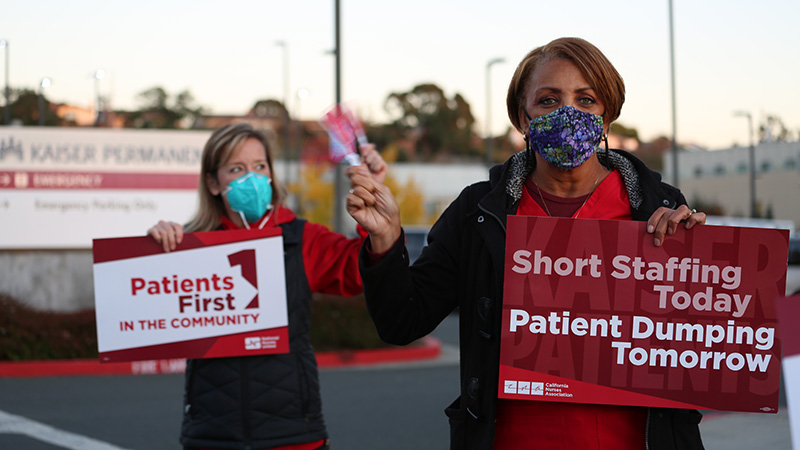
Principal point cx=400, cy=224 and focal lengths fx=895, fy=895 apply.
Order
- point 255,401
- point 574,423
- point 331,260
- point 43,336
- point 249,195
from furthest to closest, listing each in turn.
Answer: point 43,336
point 249,195
point 331,260
point 255,401
point 574,423

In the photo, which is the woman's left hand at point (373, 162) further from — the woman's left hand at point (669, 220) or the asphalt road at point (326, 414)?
the asphalt road at point (326, 414)

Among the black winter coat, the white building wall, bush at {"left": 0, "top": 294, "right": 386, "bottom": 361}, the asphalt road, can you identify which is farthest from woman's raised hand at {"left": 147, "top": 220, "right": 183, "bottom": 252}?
the white building wall

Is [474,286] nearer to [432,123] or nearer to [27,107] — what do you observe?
[27,107]

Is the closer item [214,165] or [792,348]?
[792,348]

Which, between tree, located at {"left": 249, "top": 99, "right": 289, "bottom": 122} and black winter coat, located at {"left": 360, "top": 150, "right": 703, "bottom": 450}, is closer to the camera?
black winter coat, located at {"left": 360, "top": 150, "right": 703, "bottom": 450}

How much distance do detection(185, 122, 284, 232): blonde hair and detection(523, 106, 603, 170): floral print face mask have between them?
6.23 feet

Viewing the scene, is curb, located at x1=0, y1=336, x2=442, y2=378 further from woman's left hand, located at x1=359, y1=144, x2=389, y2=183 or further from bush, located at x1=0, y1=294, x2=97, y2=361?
woman's left hand, located at x1=359, y1=144, x2=389, y2=183

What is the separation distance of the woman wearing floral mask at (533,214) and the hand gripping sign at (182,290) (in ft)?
4.42

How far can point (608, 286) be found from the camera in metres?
2.49

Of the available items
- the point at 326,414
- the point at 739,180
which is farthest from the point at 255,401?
the point at 739,180

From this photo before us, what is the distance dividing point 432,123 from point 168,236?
305ft

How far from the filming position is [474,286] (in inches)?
97.3

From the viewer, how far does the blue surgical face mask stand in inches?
156

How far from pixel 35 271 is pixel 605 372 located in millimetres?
14788
